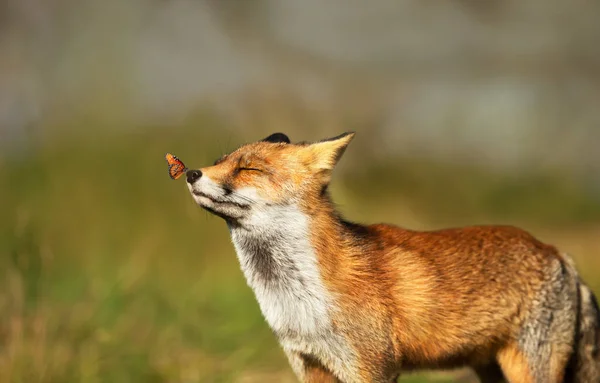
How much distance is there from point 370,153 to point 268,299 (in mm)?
5835

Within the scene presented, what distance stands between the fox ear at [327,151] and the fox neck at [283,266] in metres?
0.32

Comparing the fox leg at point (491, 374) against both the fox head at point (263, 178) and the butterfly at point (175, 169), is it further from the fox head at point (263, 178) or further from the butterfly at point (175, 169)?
the butterfly at point (175, 169)

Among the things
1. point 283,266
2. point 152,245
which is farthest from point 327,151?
point 152,245

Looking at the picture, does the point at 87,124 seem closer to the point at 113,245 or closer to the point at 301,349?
Answer: the point at 113,245

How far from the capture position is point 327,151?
3990 mm

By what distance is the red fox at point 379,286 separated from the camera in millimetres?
3760

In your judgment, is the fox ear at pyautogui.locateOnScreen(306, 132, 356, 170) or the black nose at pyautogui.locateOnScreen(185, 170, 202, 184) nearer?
the black nose at pyautogui.locateOnScreen(185, 170, 202, 184)

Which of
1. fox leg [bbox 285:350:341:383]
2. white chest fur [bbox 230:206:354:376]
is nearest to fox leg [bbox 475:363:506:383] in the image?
fox leg [bbox 285:350:341:383]

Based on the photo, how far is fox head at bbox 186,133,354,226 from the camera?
145 inches

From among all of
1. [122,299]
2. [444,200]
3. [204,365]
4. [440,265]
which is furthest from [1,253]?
[444,200]

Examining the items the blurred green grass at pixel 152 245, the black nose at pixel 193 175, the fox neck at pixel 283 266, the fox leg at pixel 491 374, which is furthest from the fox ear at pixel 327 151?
the fox leg at pixel 491 374

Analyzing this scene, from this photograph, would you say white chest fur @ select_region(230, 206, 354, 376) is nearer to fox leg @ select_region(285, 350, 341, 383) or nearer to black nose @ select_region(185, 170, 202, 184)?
fox leg @ select_region(285, 350, 341, 383)

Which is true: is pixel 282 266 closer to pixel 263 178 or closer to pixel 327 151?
pixel 263 178

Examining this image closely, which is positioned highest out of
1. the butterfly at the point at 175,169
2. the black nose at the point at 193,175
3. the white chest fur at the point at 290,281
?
the butterfly at the point at 175,169
